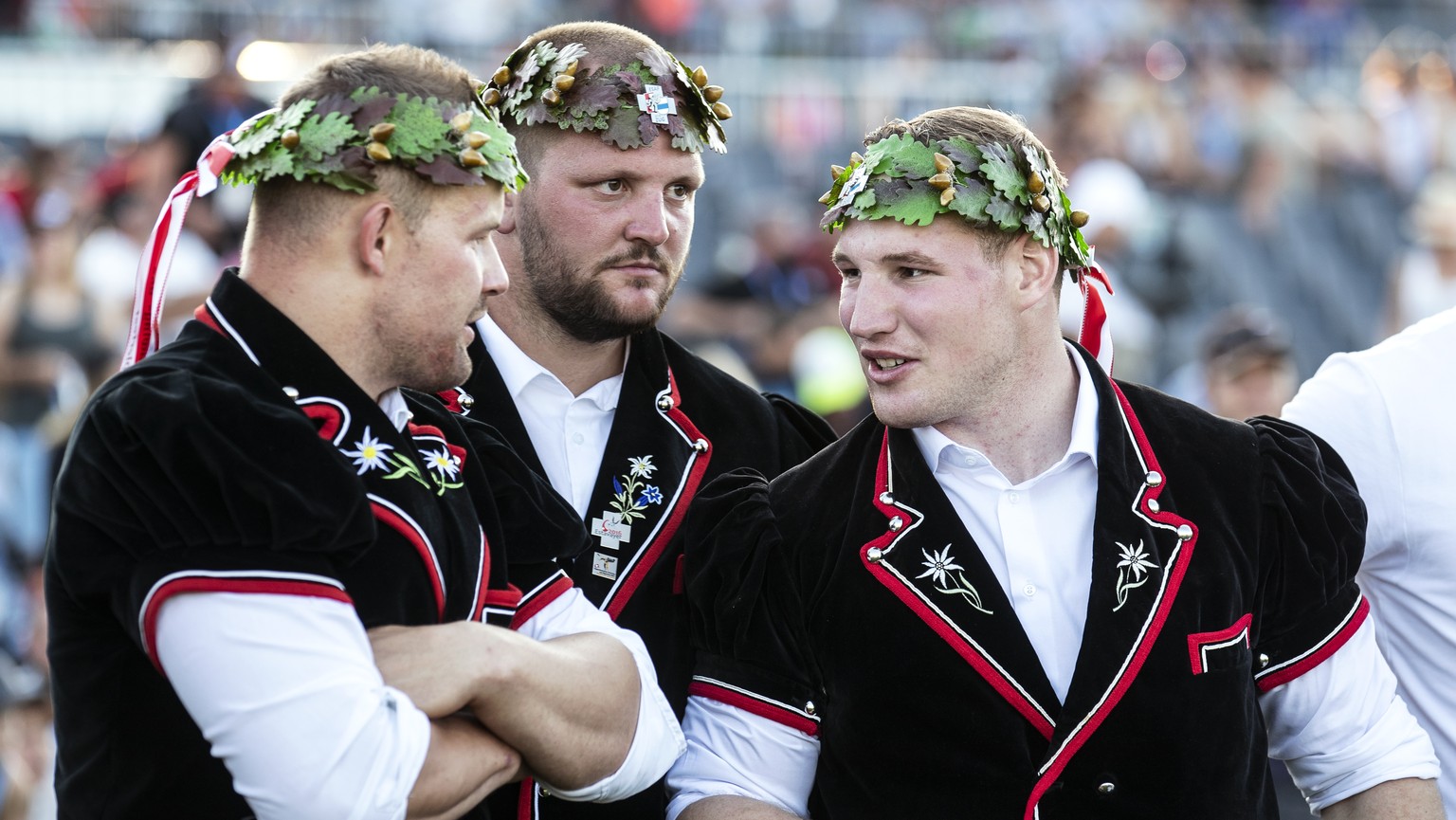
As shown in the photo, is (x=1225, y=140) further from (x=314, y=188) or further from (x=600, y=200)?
(x=314, y=188)

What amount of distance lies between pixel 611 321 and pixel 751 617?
30.6 inches

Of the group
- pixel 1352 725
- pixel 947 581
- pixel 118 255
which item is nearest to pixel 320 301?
pixel 947 581

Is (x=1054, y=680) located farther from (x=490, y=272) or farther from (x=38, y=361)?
(x=38, y=361)

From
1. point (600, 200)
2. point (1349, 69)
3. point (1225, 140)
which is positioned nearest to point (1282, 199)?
point (1225, 140)

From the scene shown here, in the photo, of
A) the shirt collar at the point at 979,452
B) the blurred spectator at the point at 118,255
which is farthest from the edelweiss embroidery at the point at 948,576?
the blurred spectator at the point at 118,255

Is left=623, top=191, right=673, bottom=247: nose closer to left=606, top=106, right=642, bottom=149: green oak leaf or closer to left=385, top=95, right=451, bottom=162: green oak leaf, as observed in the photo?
left=606, top=106, right=642, bottom=149: green oak leaf

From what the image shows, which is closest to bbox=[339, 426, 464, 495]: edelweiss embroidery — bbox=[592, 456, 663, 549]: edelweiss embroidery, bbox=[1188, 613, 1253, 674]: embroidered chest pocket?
bbox=[592, 456, 663, 549]: edelweiss embroidery

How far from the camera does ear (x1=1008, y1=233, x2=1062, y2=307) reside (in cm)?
323

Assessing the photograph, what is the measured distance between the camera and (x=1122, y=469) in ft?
10.4

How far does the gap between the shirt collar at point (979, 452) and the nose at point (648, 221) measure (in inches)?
28.7

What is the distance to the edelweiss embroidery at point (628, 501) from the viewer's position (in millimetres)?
3416

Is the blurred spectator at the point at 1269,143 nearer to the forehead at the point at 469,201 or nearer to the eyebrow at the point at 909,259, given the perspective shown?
the eyebrow at the point at 909,259

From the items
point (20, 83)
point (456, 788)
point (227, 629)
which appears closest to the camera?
point (227, 629)

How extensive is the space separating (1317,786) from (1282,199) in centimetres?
1290
